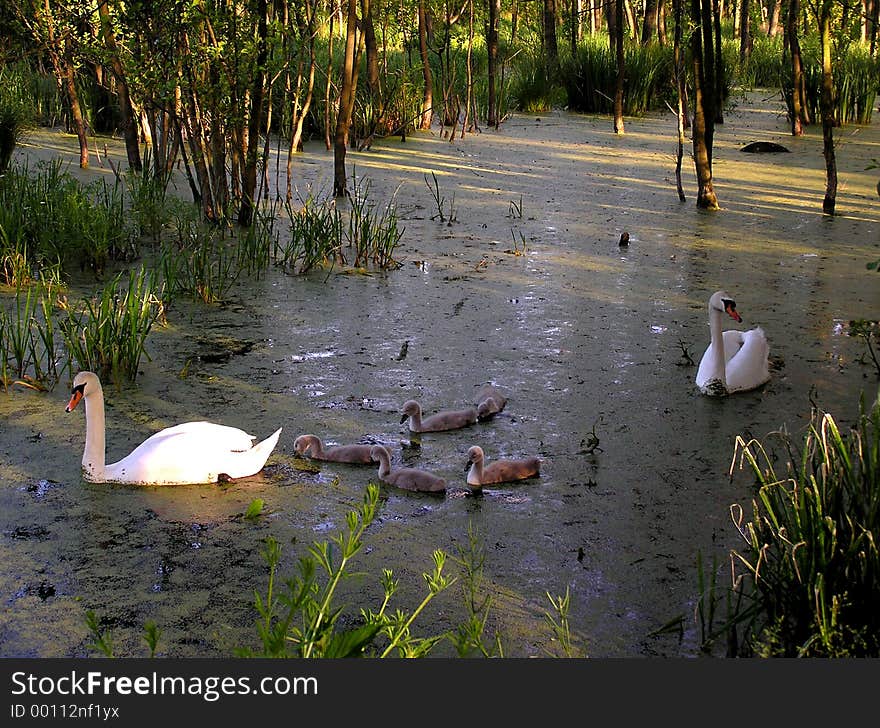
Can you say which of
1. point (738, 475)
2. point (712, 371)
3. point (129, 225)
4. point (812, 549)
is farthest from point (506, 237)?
point (812, 549)

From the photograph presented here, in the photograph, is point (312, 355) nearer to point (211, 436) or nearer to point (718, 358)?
point (211, 436)

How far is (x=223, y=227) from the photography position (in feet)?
21.8

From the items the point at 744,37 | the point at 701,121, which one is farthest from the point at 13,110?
the point at 744,37

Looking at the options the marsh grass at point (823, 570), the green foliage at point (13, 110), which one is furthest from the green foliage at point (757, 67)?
the marsh grass at point (823, 570)

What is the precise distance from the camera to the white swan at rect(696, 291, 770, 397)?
4.36 m

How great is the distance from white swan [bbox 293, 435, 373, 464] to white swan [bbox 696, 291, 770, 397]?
1485 millimetres

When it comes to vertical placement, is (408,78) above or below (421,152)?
above

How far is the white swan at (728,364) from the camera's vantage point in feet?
14.3

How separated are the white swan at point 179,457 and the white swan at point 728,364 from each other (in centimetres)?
182

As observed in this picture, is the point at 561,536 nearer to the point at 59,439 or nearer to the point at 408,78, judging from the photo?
the point at 59,439

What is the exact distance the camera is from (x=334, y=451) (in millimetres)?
3760

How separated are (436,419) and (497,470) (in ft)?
1.64

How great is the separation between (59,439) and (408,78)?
9.09 m

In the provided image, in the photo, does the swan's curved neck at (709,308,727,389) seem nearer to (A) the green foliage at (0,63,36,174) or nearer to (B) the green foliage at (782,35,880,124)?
(A) the green foliage at (0,63,36,174)
